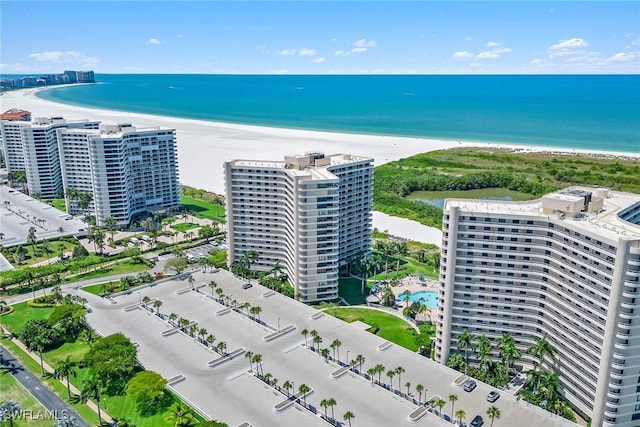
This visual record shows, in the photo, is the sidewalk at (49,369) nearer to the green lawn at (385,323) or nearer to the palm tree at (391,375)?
the palm tree at (391,375)

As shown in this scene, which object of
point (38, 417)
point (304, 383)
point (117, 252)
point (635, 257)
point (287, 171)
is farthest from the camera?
point (117, 252)

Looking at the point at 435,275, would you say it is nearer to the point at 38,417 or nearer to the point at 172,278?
the point at 172,278

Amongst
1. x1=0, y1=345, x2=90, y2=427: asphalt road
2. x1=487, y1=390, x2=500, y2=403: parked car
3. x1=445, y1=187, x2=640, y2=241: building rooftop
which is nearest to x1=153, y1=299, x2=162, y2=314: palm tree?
x1=0, y1=345, x2=90, y2=427: asphalt road

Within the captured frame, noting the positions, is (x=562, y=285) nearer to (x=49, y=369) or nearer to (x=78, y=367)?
(x=78, y=367)

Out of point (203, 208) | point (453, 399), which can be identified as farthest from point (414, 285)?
point (203, 208)

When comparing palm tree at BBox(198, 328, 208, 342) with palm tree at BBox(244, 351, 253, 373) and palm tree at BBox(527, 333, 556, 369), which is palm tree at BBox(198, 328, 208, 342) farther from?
palm tree at BBox(527, 333, 556, 369)

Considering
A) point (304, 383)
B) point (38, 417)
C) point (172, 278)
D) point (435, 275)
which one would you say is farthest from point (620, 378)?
point (172, 278)
